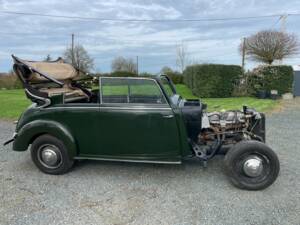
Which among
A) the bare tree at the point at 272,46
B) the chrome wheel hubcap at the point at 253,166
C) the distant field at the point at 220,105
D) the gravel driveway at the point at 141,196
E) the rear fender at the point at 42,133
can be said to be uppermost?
the bare tree at the point at 272,46

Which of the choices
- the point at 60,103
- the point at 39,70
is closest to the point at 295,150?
the point at 60,103

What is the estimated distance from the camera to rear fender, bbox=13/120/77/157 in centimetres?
409

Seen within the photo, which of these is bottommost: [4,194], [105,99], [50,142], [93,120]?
[4,194]

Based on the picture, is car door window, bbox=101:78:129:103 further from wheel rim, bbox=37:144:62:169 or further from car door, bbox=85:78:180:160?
wheel rim, bbox=37:144:62:169

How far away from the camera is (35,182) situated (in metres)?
3.99

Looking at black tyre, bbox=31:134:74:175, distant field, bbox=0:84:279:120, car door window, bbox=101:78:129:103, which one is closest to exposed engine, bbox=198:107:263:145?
car door window, bbox=101:78:129:103

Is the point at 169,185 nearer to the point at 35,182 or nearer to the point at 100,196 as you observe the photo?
the point at 100,196

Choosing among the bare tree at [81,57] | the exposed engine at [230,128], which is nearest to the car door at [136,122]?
the exposed engine at [230,128]

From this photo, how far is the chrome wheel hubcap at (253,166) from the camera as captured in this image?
3.60m

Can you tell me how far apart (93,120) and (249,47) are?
27.5 m

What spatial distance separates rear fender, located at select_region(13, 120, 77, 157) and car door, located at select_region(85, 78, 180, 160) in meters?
0.43

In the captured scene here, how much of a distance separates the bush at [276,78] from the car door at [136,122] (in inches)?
490

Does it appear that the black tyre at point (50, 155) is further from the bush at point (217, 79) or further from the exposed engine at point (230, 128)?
the bush at point (217, 79)

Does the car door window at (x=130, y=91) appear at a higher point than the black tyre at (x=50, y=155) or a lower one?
higher
